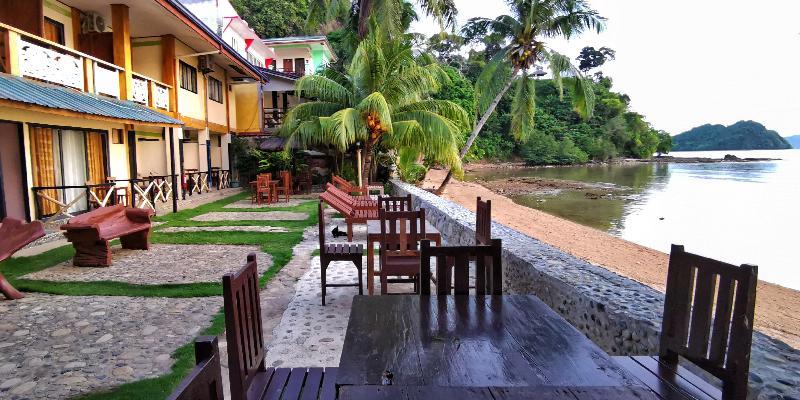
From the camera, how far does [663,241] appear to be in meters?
14.7

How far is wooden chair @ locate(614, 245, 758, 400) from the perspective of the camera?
1.64m

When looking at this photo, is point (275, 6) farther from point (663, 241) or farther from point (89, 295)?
point (89, 295)

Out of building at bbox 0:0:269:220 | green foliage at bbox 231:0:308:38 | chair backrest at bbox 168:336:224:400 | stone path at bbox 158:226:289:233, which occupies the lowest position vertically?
stone path at bbox 158:226:289:233

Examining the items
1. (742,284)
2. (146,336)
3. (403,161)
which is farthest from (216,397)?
(403,161)

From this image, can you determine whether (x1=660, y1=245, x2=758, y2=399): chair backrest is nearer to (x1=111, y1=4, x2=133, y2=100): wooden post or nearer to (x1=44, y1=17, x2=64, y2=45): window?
(x1=111, y1=4, x2=133, y2=100): wooden post

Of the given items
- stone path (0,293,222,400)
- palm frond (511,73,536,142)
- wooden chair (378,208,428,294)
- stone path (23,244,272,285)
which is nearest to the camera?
stone path (0,293,222,400)

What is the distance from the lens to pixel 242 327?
73.9 inches

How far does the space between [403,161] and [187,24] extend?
7552 mm

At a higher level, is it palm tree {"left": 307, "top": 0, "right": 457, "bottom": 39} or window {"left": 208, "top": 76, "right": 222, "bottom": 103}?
palm tree {"left": 307, "top": 0, "right": 457, "bottom": 39}

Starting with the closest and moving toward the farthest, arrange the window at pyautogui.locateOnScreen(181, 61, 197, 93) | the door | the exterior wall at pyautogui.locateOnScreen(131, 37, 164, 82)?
the door
the exterior wall at pyautogui.locateOnScreen(131, 37, 164, 82)
the window at pyautogui.locateOnScreen(181, 61, 197, 93)

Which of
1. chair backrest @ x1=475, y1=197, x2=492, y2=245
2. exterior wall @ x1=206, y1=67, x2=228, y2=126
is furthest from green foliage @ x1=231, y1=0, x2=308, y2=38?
chair backrest @ x1=475, y1=197, x2=492, y2=245

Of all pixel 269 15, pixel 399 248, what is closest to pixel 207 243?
pixel 399 248

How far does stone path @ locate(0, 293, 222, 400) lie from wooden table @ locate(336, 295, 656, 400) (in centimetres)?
213

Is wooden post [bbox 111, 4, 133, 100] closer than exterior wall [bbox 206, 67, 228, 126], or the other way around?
wooden post [bbox 111, 4, 133, 100]
